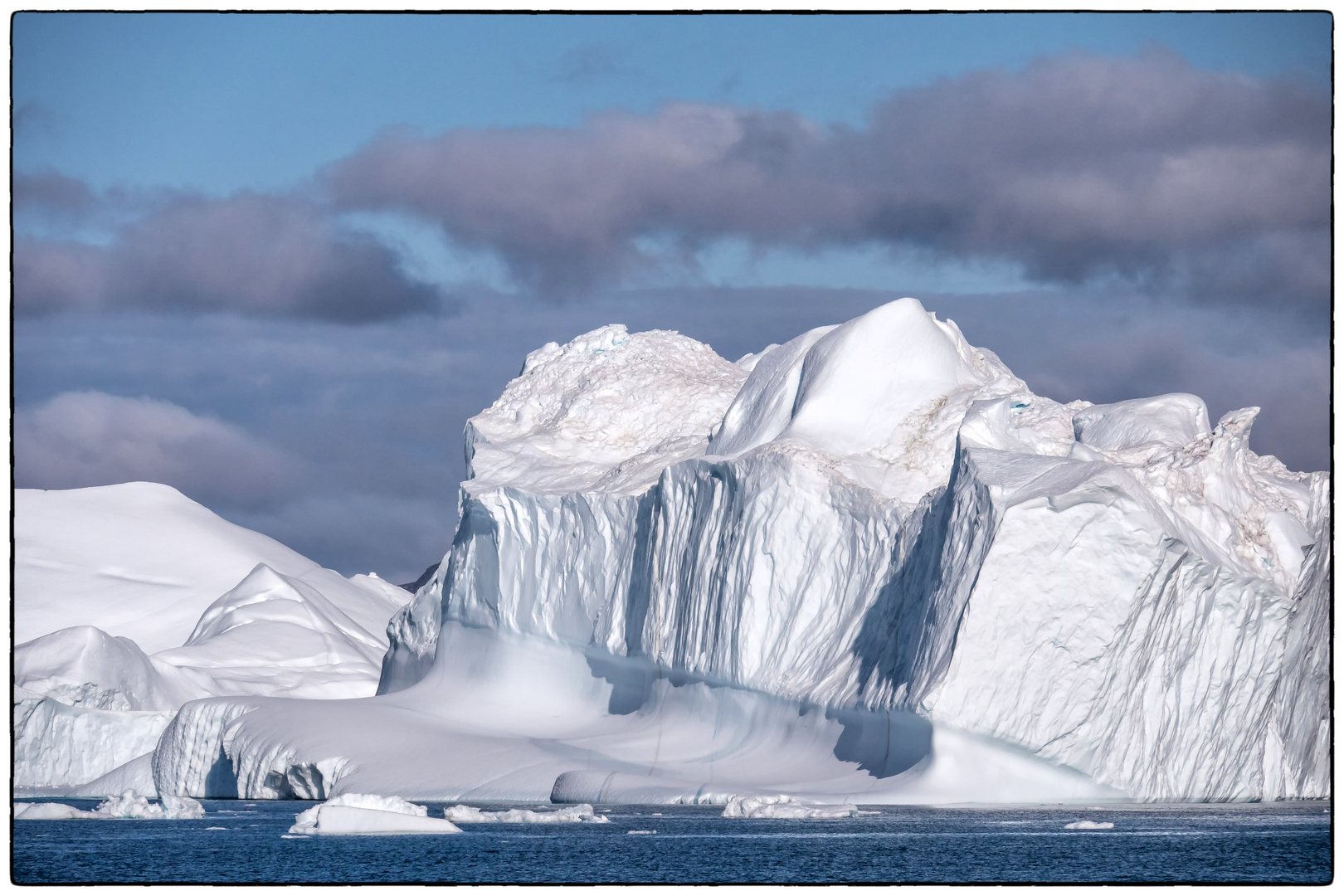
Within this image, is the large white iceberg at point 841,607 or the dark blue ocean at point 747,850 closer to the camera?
the dark blue ocean at point 747,850

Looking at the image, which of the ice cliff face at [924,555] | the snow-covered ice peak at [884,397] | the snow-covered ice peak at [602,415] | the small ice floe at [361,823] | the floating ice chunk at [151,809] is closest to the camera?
the small ice floe at [361,823]

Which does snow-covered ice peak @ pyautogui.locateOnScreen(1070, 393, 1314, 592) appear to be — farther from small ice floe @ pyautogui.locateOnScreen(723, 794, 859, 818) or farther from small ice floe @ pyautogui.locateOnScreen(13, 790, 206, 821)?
small ice floe @ pyautogui.locateOnScreen(13, 790, 206, 821)

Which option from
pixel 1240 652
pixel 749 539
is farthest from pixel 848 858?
pixel 749 539

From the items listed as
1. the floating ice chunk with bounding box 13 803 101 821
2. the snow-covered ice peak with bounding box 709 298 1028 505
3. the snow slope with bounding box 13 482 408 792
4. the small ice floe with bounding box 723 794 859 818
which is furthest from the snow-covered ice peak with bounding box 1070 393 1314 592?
the snow slope with bounding box 13 482 408 792

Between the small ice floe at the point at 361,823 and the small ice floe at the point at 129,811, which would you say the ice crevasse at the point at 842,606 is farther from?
the small ice floe at the point at 361,823

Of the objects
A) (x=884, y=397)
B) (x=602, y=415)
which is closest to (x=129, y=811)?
(x=884, y=397)

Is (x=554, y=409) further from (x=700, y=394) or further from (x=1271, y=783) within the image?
(x=1271, y=783)

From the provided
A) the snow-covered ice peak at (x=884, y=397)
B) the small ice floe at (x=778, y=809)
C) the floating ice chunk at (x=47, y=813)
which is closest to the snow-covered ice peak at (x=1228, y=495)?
the snow-covered ice peak at (x=884, y=397)
